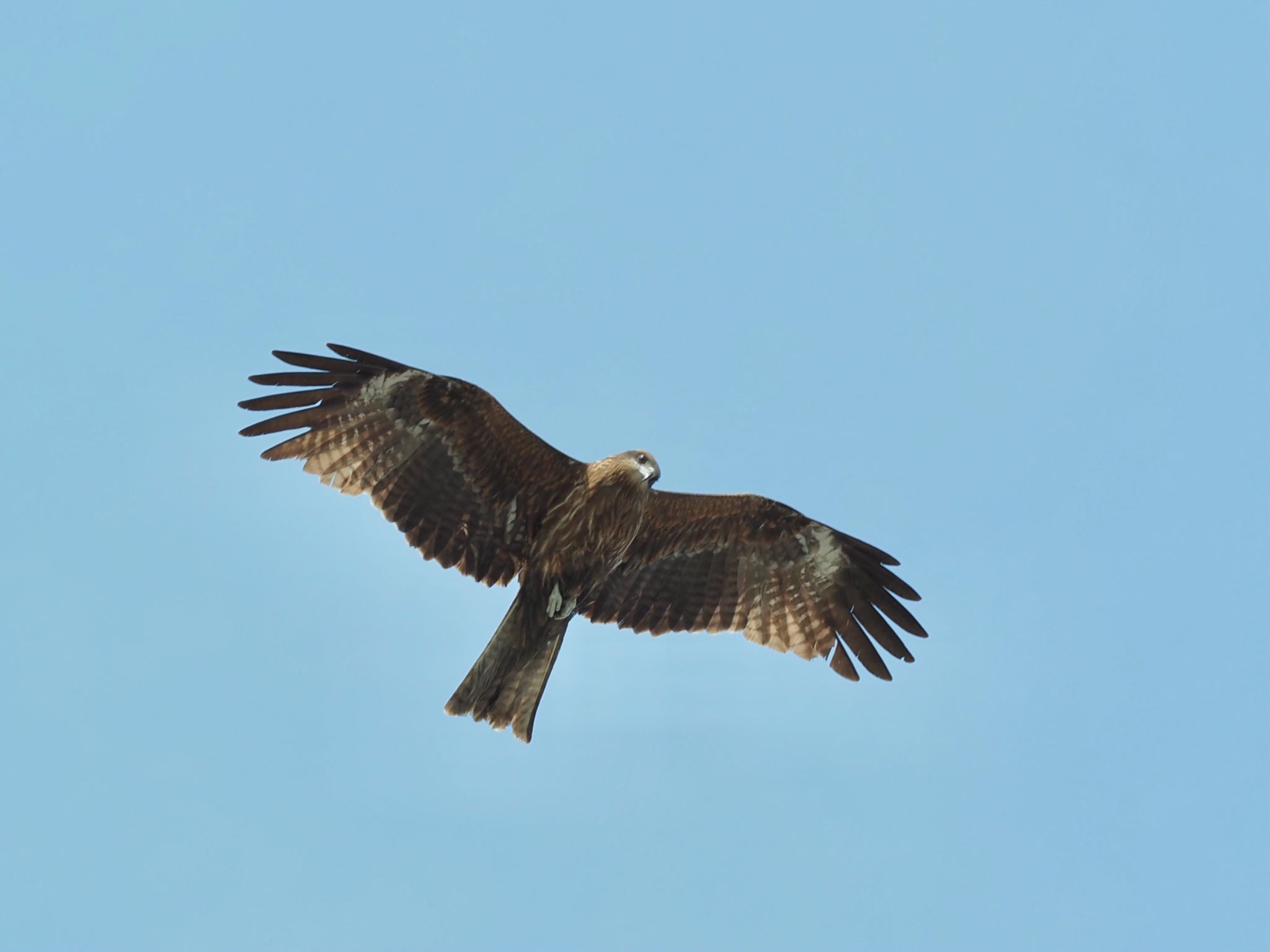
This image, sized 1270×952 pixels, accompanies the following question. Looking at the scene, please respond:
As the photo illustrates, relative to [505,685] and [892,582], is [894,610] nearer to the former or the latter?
[892,582]

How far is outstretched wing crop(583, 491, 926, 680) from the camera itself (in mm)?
13156

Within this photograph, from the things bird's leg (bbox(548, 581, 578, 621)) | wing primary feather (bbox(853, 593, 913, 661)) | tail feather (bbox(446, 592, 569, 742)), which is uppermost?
wing primary feather (bbox(853, 593, 913, 661))

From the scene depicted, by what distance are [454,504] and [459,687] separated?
147 centimetres

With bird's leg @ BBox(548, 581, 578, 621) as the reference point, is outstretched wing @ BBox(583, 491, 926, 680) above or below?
above

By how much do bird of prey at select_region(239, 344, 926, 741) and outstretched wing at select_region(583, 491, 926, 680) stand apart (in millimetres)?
23

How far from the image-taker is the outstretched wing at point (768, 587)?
13156mm

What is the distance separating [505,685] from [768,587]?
255 cm

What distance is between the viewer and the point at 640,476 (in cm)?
1224

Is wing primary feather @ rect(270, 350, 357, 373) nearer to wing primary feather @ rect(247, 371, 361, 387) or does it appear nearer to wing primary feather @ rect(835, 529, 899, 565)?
wing primary feather @ rect(247, 371, 361, 387)

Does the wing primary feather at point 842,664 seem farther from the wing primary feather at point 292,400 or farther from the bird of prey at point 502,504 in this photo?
the wing primary feather at point 292,400

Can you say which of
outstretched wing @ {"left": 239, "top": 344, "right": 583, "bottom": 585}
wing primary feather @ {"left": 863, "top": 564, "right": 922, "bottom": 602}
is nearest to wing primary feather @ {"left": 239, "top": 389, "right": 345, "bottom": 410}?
outstretched wing @ {"left": 239, "top": 344, "right": 583, "bottom": 585}

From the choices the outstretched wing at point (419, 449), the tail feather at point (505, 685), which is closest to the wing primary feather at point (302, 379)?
the outstretched wing at point (419, 449)

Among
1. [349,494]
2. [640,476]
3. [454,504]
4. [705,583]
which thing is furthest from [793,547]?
[349,494]

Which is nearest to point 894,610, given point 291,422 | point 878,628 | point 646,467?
point 878,628
